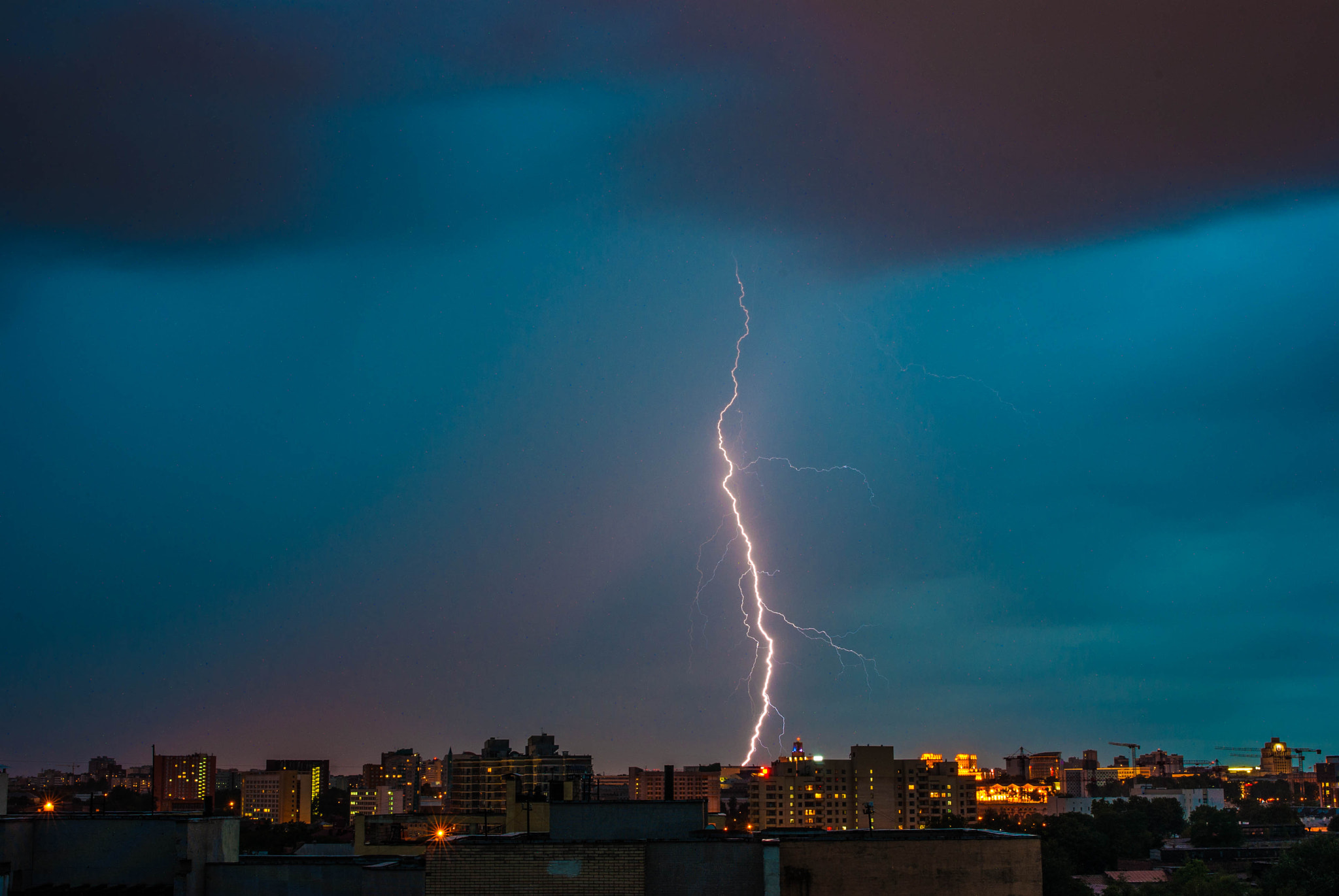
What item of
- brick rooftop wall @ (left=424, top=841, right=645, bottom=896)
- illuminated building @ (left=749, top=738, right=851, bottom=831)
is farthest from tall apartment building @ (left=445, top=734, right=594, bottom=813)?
brick rooftop wall @ (left=424, top=841, right=645, bottom=896)

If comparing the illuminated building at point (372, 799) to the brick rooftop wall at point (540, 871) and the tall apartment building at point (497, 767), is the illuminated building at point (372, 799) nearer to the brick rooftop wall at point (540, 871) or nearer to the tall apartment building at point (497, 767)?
the tall apartment building at point (497, 767)

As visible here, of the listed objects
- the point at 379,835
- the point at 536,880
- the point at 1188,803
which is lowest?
the point at 1188,803

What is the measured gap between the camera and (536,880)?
18.8 meters

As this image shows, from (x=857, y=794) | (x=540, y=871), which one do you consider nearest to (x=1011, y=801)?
(x=857, y=794)

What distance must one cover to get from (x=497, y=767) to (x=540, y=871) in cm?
10871

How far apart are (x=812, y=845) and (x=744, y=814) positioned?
145319mm

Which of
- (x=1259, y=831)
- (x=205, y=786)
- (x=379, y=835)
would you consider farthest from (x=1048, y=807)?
(x=379, y=835)

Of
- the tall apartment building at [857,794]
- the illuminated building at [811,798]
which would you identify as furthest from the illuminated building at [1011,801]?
the illuminated building at [811,798]

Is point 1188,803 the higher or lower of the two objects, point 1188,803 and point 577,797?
the lower

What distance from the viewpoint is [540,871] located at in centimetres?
1877

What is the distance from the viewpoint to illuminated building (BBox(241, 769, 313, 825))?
526ft

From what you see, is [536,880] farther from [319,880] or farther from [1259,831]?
[1259,831]

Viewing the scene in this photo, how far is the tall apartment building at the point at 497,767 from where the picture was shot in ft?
388

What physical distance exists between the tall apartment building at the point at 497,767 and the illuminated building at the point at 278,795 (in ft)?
117
